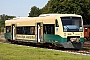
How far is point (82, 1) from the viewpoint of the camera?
74.6 metres

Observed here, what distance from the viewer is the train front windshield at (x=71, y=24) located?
26698 mm

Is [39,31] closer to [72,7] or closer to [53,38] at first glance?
[53,38]

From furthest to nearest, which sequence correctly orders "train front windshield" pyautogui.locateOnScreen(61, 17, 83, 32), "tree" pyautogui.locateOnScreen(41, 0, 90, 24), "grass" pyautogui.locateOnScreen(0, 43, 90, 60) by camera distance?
"tree" pyautogui.locateOnScreen(41, 0, 90, 24) < "train front windshield" pyautogui.locateOnScreen(61, 17, 83, 32) < "grass" pyautogui.locateOnScreen(0, 43, 90, 60)

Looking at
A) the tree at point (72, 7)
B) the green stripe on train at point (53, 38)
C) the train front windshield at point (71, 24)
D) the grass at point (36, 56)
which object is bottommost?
the grass at point (36, 56)

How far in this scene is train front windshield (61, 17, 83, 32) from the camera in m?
26.7

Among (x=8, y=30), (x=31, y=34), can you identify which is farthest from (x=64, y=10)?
(x=31, y=34)

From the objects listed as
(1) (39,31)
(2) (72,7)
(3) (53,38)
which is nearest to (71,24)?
(3) (53,38)

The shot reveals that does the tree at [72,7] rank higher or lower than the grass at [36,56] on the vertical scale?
higher

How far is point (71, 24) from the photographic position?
88.9 feet

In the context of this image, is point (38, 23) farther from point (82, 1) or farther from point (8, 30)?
point (82, 1)

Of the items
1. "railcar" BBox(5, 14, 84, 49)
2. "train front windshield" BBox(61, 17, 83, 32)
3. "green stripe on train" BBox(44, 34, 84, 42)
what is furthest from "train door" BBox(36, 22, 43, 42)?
"train front windshield" BBox(61, 17, 83, 32)

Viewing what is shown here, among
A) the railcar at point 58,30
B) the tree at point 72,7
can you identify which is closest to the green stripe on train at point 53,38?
the railcar at point 58,30

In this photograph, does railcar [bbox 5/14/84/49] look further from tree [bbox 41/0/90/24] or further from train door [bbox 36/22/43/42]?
tree [bbox 41/0/90/24]

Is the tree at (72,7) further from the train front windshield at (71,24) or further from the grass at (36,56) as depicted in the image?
the grass at (36,56)
